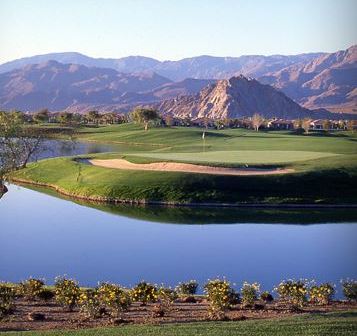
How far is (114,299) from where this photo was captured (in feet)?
73.9

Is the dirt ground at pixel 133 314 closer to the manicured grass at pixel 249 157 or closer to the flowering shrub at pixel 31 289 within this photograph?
the flowering shrub at pixel 31 289

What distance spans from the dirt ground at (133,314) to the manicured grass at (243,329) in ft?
5.38

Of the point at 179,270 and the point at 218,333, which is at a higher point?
the point at 218,333

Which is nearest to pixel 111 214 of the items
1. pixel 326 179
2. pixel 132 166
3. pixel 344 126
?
pixel 132 166

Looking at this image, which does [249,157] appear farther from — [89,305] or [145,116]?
[145,116]

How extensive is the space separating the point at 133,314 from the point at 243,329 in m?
5.90

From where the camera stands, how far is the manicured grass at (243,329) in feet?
60.1

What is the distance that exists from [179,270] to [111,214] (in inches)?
775

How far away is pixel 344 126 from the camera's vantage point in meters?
176

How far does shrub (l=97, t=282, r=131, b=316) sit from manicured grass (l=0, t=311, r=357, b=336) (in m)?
2.32

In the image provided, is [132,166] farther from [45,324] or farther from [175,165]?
[45,324]

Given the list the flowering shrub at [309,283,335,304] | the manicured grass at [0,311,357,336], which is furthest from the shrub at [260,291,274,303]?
the manicured grass at [0,311,357,336]

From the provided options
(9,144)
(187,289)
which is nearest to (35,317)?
(187,289)

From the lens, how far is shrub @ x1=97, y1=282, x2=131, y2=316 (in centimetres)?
2253
